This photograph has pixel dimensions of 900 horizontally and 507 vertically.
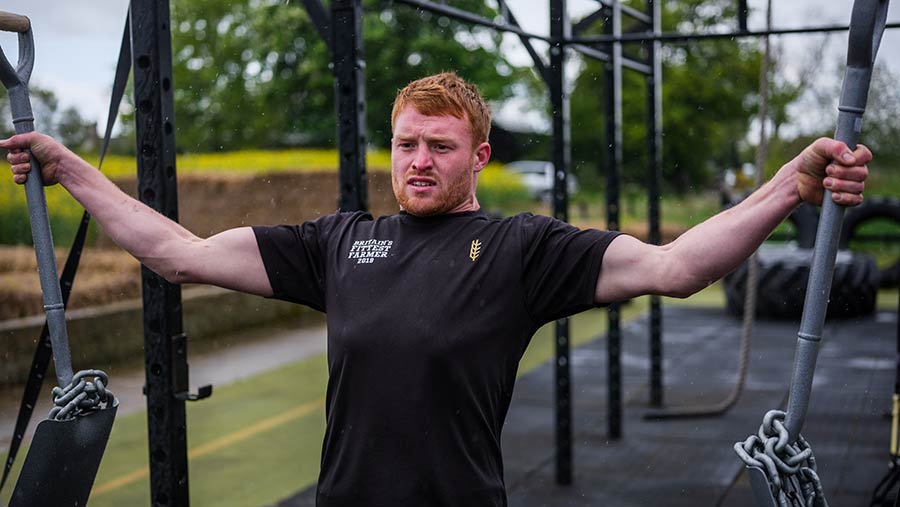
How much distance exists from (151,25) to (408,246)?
4.03ft

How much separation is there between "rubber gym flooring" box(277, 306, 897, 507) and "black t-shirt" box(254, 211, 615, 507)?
2.90 meters

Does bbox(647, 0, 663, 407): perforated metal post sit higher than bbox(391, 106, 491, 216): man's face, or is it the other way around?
bbox(391, 106, 491, 216): man's face

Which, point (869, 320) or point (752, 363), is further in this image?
point (869, 320)

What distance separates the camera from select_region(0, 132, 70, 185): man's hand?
2.39 meters

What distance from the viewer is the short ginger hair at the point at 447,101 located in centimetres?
239

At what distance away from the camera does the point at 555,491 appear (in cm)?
529

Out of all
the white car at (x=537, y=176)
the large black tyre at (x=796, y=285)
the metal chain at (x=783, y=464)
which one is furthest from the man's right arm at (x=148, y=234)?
the white car at (x=537, y=176)

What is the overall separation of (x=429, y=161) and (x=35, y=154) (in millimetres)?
895

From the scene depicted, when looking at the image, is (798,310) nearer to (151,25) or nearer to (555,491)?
(555,491)

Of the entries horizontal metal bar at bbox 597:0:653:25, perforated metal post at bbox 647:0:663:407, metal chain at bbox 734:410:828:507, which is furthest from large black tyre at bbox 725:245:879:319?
metal chain at bbox 734:410:828:507

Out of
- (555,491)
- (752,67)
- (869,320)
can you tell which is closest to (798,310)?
(869,320)

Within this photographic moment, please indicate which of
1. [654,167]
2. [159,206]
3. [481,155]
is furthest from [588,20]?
[481,155]

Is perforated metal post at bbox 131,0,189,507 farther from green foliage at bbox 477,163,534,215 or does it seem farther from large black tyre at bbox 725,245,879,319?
green foliage at bbox 477,163,534,215

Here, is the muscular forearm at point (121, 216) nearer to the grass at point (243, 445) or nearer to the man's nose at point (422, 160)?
the man's nose at point (422, 160)
